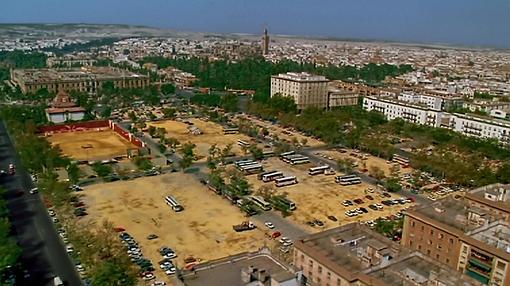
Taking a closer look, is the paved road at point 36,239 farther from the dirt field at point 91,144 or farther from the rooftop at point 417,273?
the rooftop at point 417,273

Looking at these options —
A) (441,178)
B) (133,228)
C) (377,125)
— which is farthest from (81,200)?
(377,125)

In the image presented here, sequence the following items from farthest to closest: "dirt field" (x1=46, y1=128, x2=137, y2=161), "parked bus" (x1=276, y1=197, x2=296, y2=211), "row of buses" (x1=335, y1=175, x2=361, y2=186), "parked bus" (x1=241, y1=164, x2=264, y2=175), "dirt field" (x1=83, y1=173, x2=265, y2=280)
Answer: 1. "dirt field" (x1=46, y1=128, x2=137, y2=161)
2. "parked bus" (x1=241, y1=164, x2=264, y2=175)
3. "row of buses" (x1=335, y1=175, x2=361, y2=186)
4. "parked bus" (x1=276, y1=197, x2=296, y2=211)
5. "dirt field" (x1=83, y1=173, x2=265, y2=280)

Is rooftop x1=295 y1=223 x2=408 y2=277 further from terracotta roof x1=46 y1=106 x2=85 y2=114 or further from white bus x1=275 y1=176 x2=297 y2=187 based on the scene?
terracotta roof x1=46 y1=106 x2=85 y2=114

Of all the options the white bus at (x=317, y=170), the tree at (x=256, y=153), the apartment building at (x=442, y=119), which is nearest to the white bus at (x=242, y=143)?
the tree at (x=256, y=153)

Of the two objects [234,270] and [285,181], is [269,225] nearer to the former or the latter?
[285,181]

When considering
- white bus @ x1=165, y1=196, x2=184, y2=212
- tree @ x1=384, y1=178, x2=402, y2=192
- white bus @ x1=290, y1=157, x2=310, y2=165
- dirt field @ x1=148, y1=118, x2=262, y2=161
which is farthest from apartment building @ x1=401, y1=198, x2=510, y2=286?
dirt field @ x1=148, y1=118, x2=262, y2=161
